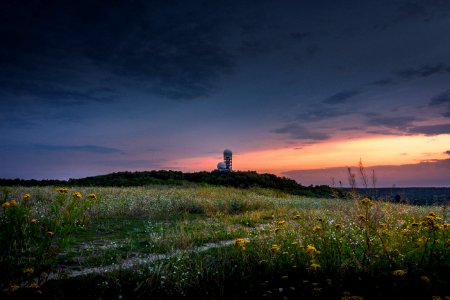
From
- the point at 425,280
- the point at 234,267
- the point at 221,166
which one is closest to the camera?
the point at 425,280

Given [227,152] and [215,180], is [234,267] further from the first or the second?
[227,152]

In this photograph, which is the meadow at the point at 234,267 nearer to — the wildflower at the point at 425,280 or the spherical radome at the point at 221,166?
the wildflower at the point at 425,280

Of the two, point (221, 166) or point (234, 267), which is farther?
point (221, 166)

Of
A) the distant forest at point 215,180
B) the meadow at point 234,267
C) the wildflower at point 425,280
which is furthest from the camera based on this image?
the distant forest at point 215,180

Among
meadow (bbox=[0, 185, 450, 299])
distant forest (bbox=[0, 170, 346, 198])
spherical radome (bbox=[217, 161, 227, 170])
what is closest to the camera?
meadow (bbox=[0, 185, 450, 299])

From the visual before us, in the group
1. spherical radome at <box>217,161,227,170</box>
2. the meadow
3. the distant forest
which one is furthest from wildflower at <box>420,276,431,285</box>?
spherical radome at <box>217,161,227,170</box>

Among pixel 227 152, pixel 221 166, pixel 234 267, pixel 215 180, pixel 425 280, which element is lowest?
pixel 234 267

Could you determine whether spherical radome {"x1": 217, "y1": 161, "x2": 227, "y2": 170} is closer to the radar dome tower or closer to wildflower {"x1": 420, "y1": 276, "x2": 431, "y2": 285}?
the radar dome tower

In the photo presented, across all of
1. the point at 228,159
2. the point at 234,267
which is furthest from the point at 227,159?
the point at 234,267

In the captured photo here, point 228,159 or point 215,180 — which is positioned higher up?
point 228,159

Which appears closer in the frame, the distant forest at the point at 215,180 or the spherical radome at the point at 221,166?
the distant forest at the point at 215,180

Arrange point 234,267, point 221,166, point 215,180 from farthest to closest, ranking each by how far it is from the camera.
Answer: point 221,166 → point 215,180 → point 234,267

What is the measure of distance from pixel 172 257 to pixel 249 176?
39106mm

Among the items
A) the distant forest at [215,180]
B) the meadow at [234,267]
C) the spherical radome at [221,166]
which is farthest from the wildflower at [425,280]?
the spherical radome at [221,166]
